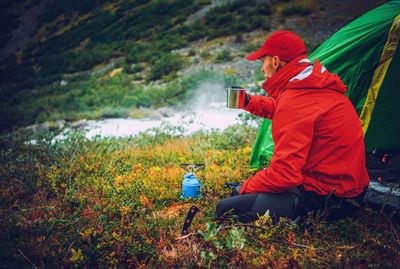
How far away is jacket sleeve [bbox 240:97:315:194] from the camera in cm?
290

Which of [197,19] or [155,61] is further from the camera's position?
[197,19]

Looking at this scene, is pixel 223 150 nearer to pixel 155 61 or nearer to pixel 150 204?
pixel 150 204

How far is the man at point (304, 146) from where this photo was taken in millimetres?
2941

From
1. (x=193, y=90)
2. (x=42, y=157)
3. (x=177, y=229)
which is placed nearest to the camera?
(x=177, y=229)

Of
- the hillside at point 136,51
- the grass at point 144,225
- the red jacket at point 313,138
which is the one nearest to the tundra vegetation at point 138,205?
the grass at point 144,225

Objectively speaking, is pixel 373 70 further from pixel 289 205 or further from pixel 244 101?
pixel 289 205

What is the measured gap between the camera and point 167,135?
750 centimetres

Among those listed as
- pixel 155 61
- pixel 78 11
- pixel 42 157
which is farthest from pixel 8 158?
pixel 78 11

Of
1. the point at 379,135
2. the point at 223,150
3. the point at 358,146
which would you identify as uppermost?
the point at 358,146

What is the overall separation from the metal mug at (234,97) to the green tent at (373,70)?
4.07 feet

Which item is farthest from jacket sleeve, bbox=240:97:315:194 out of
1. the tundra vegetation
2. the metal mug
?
the metal mug

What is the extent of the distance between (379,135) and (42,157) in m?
5.16

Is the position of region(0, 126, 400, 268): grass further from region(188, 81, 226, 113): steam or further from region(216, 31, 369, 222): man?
region(188, 81, 226, 113): steam

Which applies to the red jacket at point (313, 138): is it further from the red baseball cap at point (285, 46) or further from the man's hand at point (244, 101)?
the man's hand at point (244, 101)
